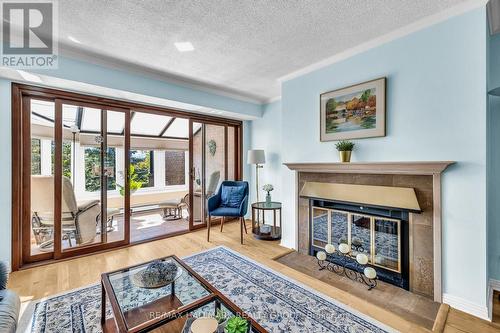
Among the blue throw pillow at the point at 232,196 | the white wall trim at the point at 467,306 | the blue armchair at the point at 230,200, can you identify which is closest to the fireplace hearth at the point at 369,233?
the white wall trim at the point at 467,306

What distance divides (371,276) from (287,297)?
2.87 ft

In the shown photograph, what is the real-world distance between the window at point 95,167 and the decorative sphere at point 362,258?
3.36 m

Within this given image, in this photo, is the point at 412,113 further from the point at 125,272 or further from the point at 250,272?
the point at 125,272

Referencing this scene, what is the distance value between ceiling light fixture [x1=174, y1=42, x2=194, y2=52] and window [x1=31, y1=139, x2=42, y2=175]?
2101 millimetres

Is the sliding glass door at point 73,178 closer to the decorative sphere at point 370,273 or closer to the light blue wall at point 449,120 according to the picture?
the decorative sphere at point 370,273

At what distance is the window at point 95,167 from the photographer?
306cm

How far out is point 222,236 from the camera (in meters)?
3.71

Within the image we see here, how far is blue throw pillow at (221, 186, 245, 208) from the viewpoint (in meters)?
3.81

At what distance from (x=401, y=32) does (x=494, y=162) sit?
1.50m

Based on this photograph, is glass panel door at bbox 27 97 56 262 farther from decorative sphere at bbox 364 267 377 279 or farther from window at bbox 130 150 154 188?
decorative sphere at bbox 364 267 377 279

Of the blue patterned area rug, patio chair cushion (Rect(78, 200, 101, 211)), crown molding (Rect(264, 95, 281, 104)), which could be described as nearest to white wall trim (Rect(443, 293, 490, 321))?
the blue patterned area rug

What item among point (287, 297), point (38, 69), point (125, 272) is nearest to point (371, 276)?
point (287, 297)

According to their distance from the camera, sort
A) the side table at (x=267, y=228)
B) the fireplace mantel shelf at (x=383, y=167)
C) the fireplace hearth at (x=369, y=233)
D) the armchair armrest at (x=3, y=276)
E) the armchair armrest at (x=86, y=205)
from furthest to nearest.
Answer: the side table at (x=267, y=228), the armchair armrest at (x=86, y=205), the fireplace hearth at (x=369, y=233), the fireplace mantel shelf at (x=383, y=167), the armchair armrest at (x=3, y=276)

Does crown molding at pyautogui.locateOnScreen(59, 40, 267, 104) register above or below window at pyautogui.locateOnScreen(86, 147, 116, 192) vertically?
above
